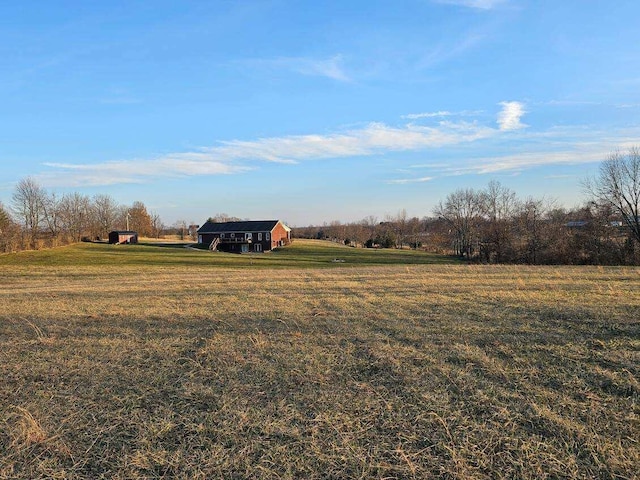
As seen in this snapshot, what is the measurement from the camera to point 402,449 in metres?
3.23

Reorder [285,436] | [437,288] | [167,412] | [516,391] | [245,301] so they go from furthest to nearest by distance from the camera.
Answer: [437,288], [245,301], [516,391], [167,412], [285,436]

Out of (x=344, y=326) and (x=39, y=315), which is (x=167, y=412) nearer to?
(x=344, y=326)

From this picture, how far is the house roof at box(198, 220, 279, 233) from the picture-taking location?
69.5 metres

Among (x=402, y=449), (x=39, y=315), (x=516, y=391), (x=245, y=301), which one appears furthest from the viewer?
(x=245, y=301)

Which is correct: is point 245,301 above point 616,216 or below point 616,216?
below

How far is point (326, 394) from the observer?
4.36 meters

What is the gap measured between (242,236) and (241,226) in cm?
215

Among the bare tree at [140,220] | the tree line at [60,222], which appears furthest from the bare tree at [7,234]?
the bare tree at [140,220]

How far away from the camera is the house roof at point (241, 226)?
228ft

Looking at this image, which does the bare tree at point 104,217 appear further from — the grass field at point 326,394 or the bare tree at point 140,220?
the grass field at point 326,394

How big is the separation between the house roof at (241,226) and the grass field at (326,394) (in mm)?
60851

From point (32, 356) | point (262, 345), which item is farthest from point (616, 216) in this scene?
point (32, 356)

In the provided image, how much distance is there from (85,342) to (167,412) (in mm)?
3753

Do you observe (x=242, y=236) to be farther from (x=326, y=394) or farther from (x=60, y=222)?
(x=326, y=394)
